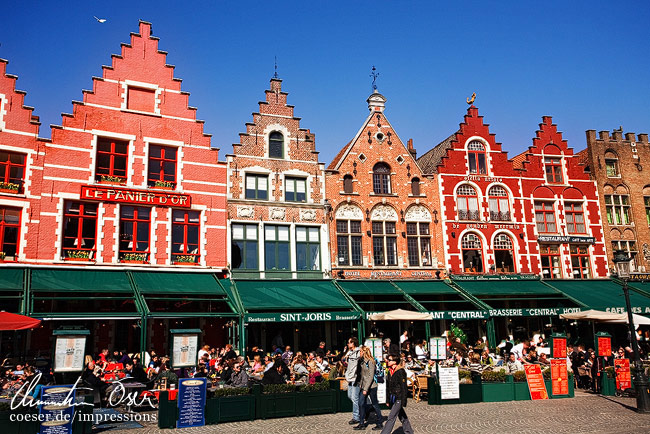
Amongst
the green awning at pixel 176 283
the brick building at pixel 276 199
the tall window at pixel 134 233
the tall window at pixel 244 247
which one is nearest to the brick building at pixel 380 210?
the brick building at pixel 276 199

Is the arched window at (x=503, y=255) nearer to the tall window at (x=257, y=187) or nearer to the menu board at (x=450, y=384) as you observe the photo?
the tall window at (x=257, y=187)

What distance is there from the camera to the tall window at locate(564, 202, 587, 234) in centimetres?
3047

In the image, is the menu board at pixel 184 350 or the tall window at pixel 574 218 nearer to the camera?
the menu board at pixel 184 350

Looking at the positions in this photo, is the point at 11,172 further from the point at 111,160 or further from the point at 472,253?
the point at 472,253

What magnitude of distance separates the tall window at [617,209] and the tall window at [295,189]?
703 inches

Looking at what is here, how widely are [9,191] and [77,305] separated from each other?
4.94 m

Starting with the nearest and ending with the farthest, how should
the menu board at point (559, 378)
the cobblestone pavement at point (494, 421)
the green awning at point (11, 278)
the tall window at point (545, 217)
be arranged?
1. the cobblestone pavement at point (494, 421)
2. the menu board at point (559, 378)
3. the green awning at point (11, 278)
4. the tall window at point (545, 217)

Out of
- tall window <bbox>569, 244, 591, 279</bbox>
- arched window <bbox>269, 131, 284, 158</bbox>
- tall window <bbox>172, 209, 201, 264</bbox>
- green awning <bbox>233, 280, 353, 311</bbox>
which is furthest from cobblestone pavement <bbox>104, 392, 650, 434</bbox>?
tall window <bbox>569, 244, 591, 279</bbox>

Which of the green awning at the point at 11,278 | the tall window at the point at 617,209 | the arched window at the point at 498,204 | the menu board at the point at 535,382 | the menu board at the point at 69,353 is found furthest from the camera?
the tall window at the point at 617,209

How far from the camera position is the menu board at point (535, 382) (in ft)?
53.8

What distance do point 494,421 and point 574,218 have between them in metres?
20.7

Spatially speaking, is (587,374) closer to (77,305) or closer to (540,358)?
(540,358)

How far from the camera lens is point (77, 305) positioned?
67.9 ft

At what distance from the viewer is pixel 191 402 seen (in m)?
12.6
